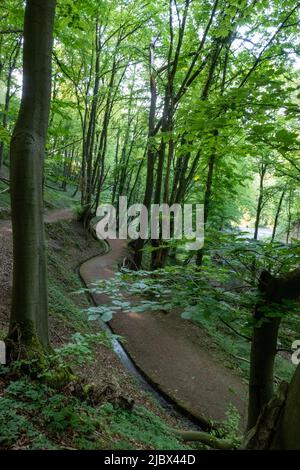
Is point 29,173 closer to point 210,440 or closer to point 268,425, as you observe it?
point 268,425

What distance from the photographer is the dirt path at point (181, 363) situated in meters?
7.16

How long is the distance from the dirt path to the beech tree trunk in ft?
15.5

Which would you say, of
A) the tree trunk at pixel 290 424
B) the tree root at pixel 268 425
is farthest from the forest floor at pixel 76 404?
the tree trunk at pixel 290 424

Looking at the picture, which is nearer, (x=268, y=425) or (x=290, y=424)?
(x=290, y=424)

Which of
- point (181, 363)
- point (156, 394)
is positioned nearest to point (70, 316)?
point (156, 394)

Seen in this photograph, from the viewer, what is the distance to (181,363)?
8734mm

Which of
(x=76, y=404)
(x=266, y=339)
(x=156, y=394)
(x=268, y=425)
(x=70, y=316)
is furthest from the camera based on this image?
(x=70, y=316)

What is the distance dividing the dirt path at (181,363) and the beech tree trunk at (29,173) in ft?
15.5

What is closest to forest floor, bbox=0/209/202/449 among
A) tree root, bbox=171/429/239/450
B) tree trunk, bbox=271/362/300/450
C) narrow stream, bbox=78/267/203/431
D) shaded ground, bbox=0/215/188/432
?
shaded ground, bbox=0/215/188/432

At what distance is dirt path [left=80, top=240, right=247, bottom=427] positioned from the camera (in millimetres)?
7164

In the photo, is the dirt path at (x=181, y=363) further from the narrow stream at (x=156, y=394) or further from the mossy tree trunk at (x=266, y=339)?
the mossy tree trunk at (x=266, y=339)

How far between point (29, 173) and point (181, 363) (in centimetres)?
717

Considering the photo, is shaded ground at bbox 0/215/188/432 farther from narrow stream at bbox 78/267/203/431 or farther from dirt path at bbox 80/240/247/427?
dirt path at bbox 80/240/247/427
